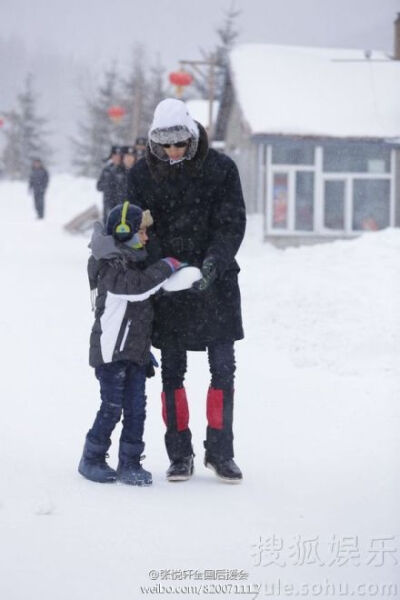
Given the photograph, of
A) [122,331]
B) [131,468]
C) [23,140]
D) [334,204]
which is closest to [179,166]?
[122,331]

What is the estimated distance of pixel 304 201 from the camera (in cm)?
2208

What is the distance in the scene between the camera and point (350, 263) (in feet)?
39.0

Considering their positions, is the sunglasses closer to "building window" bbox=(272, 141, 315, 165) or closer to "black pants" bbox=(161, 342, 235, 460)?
"black pants" bbox=(161, 342, 235, 460)

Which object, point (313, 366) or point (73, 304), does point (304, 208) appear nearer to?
point (73, 304)

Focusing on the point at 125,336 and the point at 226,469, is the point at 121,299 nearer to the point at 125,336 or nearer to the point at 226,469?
the point at 125,336

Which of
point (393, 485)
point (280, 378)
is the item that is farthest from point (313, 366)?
point (393, 485)

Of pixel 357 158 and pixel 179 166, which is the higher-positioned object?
pixel 357 158

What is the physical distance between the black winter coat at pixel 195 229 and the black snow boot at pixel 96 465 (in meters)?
0.58

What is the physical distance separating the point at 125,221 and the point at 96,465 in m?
1.15

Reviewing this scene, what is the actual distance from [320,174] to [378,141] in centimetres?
149

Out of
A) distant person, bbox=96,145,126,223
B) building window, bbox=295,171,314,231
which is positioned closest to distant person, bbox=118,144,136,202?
distant person, bbox=96,145,126,223

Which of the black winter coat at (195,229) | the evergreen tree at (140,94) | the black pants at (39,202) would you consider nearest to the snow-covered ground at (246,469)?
the black winter coat at (195,229)

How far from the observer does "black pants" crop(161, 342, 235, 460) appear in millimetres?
4590

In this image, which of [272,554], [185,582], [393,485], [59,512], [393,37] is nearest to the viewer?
[185,582]
